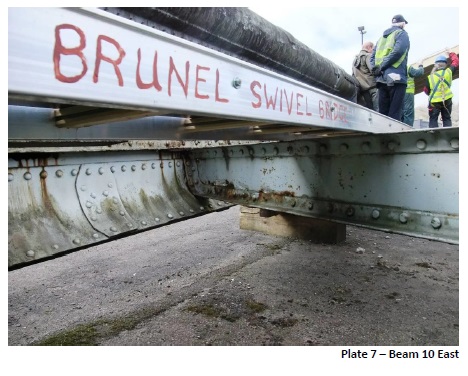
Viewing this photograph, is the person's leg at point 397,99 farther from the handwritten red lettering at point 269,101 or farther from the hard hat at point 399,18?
the handwritten red lettering at point 269,101

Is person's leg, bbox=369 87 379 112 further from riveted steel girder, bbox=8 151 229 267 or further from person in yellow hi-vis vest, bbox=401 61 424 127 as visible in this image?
riveted steel girder, bbox=8 151 229 267

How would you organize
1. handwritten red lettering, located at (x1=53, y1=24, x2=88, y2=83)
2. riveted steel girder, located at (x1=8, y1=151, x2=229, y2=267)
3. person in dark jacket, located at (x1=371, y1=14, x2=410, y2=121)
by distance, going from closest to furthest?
1. handwritten red lettering, located at (x1=53, y1=24, x2=88, y2=83)
2. riveted steel girder, located at (x1=8, y1=151, x2=229, y2=267)
3. person in dark jacket, located at (x1=371, y1=14, x2=410, y2=121)

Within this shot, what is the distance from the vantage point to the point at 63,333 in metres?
2.39

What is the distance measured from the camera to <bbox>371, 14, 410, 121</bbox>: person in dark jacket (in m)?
3.63

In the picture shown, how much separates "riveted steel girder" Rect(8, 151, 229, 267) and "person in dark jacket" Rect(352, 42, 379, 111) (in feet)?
9.74

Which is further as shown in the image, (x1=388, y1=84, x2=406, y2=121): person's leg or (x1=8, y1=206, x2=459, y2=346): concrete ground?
(x1=388, y1=84, x2=406, y2=121): person's leg

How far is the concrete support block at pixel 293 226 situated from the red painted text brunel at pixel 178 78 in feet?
9.30

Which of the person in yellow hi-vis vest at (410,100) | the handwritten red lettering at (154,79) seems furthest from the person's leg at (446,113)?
the handwritten red lettering at (154,79)

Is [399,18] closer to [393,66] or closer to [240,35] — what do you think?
[393,66]

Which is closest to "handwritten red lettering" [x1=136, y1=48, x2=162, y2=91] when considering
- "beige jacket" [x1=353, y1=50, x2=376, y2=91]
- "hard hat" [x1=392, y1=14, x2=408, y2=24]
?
"hard hat" [x1=392, y1=14, x2=408, y2=24]

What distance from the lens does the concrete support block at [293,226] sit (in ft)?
14.7

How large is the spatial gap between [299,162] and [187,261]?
212 cm

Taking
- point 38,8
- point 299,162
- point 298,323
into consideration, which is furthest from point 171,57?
point 298,323

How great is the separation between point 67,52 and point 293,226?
14.3ft
